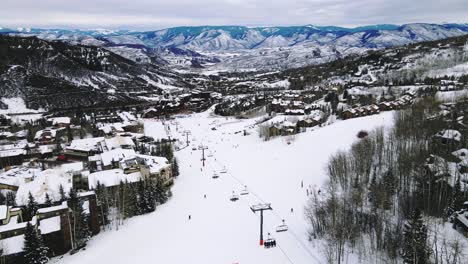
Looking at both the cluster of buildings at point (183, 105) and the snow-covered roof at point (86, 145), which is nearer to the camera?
the snow-covered roof at point (86, 145)

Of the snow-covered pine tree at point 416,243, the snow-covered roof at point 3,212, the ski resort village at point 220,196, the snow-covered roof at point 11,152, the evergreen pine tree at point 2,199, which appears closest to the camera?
the snow-covered pine tree at point 416,243

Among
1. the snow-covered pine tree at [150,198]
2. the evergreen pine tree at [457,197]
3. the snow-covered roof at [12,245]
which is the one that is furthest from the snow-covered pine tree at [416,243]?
the snow-covered roof at [12,245]

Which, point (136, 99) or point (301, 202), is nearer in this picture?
point (301, 202)

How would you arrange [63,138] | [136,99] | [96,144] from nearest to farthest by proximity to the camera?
[96,144] < [63,138] < [136,99]

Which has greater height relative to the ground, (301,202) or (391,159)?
(391,159)

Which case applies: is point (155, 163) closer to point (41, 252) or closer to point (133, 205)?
point (133, 205)

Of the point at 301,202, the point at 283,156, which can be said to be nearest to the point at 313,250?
the point at 301,202

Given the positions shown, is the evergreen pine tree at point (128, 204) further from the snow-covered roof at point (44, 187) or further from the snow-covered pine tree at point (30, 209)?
the snow-covered pine tree at point (30, 209)

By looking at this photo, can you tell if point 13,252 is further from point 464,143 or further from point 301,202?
point 464,143

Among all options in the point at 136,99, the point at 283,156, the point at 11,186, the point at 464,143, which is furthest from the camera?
the point at 136,99
